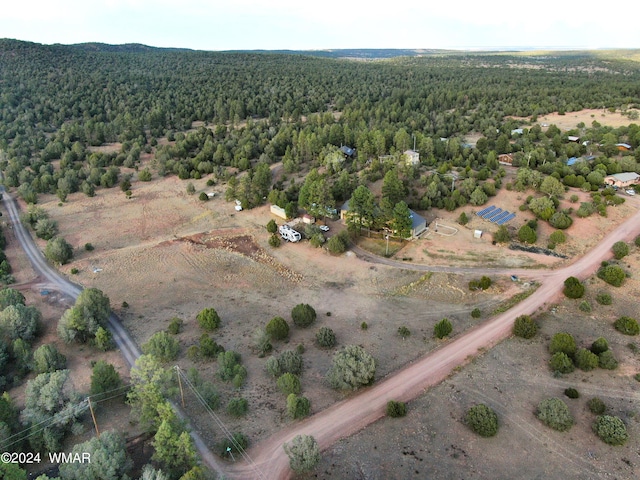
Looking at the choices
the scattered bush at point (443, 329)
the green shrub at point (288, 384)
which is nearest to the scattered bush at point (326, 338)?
the green shrub at point (288, 384)

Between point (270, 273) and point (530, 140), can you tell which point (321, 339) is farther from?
point (530, 140)

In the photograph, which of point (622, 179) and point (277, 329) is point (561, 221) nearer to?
point (622, 179)

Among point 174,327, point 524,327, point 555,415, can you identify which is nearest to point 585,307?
point 524,327

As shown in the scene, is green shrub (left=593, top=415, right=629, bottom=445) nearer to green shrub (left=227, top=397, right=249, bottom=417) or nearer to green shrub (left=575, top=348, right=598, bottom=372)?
green shrub (left=575, top=348, right=598, bottom=372)

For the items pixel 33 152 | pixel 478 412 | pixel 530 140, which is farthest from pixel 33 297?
pixel 530 140

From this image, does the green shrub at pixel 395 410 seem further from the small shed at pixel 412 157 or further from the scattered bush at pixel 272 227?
the small shed at pixel 412 157

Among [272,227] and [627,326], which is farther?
[272,227]
